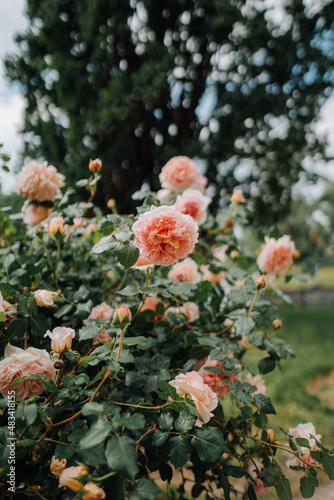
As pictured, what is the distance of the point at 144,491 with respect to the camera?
1.75 ft

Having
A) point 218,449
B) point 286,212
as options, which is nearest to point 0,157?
point 218,449

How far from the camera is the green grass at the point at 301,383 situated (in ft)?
7.84

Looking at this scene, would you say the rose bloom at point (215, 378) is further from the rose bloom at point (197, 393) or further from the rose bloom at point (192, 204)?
the rose bloom at point (192, 204)

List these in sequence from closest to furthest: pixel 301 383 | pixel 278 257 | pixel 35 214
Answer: pixel 278 257 → pixel 35 214 → pixel 301 383

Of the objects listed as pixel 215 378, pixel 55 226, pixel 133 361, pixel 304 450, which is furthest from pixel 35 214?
pixel 304 450

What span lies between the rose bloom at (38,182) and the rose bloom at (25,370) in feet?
1.80

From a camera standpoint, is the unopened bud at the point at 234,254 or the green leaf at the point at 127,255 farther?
the unopened bud at the point at 234,254

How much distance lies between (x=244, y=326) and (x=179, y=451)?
327 mm

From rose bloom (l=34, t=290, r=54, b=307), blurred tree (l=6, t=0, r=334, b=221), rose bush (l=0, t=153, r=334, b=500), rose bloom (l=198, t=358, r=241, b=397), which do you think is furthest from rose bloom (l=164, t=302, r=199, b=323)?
blurred tree (l=6, t=0, r=334, b=221)

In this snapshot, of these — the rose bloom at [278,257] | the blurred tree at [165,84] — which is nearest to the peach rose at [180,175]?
the rose bloom at [278,257]

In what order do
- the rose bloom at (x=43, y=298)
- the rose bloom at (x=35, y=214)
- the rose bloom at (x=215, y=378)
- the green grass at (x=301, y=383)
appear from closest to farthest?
1. the rose bloom at (x=43, y=298)
2. the rose bloom at (x=215, y=378)
3. the rose bloom at (x=35, y=214)
4. the green grass at (x=301, y=383)

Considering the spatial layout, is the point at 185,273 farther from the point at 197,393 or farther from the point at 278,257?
the point at 197,393

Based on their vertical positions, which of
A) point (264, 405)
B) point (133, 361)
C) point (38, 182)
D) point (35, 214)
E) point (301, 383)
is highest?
point (38, 182)

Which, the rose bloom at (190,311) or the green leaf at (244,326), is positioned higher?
the green leaf at (244,326)
